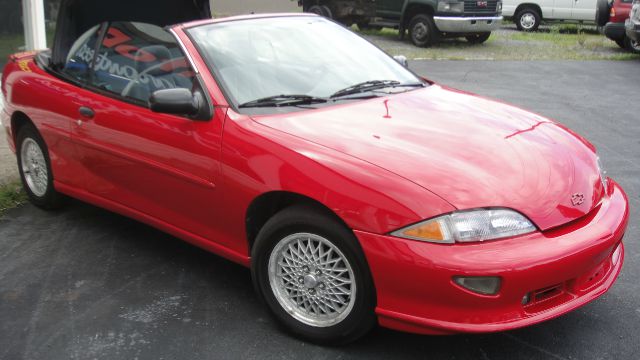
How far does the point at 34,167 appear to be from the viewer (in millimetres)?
5520

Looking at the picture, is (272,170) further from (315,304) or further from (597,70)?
(597,70)

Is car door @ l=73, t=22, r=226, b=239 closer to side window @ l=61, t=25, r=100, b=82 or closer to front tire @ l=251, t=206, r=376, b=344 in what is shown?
side window @ l=61, t=25, r=100, b=82

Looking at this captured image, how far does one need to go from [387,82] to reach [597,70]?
9.63 meters

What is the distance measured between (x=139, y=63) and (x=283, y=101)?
1110 millimetres

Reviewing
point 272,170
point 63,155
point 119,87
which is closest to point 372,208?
point 272,170

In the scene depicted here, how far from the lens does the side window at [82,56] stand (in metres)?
4.93

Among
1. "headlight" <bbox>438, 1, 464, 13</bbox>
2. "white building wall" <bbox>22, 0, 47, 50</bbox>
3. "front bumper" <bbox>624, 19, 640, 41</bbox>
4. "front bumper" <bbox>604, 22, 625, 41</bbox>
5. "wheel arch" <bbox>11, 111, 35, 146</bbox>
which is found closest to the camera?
"wheel arch" <bbox>11, 111, 35, 146</bbox>

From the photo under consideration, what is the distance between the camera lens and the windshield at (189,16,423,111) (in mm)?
4066

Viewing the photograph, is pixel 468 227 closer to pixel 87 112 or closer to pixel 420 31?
pixel 87 112

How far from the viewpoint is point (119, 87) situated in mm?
4559

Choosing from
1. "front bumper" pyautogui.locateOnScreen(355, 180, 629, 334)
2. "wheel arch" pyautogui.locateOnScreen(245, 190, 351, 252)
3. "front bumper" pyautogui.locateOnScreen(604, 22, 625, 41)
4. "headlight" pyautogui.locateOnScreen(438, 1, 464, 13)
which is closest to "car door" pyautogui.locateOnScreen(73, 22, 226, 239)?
"wheel arch" pyautogui.locateOnScreen(245, 190, 351, 252)

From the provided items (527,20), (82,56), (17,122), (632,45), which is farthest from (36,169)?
(527,20)

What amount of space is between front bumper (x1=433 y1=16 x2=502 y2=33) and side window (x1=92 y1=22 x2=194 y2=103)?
1210cm

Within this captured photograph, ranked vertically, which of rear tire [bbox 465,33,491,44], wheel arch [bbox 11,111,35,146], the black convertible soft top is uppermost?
the black convertible soft top
